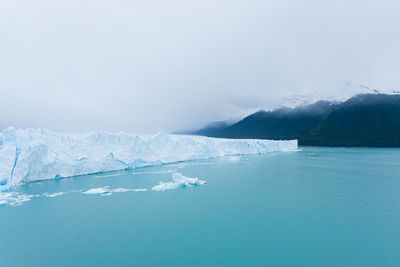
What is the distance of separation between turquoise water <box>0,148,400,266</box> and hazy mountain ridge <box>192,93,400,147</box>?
47213mm

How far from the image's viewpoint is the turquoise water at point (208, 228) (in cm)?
354

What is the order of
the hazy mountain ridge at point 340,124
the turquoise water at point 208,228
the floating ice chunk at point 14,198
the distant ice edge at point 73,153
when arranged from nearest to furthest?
the turquoise water at point 208,228 < the floating ice chunk at point 14,198 < the distant ice edge at point 73,153 < the hazy mountain ridge at point 340,124

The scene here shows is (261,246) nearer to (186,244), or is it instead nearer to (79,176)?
(186,244)

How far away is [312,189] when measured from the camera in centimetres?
785

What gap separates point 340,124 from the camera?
5347 centimetres

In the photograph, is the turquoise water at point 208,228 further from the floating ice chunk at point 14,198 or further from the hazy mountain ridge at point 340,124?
the hazy mountain ridge at point 340,124

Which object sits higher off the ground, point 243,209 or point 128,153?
point 128,153

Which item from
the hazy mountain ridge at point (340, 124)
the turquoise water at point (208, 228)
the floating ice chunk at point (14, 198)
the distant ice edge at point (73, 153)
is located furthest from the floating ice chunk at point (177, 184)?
the hazy mountain ridge at point (340, 124)

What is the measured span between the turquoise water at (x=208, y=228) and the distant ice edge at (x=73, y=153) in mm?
3741

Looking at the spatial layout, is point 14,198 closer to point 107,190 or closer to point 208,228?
point 107,190

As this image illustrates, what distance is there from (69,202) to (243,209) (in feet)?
18.9

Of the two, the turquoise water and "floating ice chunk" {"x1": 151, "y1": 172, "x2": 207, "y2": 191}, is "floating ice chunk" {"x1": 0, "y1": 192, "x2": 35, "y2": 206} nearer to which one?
the turquoise water

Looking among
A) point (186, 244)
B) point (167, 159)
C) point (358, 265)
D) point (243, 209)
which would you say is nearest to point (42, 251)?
point (186, 244)

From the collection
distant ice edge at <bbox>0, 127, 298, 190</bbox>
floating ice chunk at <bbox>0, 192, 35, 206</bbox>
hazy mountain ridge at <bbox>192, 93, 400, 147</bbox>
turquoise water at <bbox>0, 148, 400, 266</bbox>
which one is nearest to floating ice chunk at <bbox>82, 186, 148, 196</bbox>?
turquoise water at <bbox>0, 148, 400, 266</bbox>
